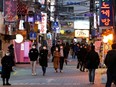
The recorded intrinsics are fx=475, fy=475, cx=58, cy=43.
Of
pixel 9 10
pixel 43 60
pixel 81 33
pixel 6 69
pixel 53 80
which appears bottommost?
pixel 81 33

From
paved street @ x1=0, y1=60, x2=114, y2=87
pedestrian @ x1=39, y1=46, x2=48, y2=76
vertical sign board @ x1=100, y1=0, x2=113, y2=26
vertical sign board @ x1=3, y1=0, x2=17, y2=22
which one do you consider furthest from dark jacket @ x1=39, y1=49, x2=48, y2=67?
vertical sign board @ x1=3, y1=0, x2=17, y2=22

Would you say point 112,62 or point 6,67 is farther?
point 6,67

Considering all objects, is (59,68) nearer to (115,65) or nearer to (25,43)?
(25,43)

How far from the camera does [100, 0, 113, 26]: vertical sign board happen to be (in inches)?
1163

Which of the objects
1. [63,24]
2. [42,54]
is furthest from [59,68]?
[63,24]

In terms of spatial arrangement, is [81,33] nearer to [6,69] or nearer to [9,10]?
[9,10]

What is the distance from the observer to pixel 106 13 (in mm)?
29938

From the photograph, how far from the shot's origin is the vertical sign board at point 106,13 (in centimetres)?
2954

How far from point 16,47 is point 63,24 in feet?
236

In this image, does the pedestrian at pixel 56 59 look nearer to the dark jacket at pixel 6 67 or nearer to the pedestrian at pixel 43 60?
the pedestrian at pixel 43 60

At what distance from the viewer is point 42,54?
95.9ft

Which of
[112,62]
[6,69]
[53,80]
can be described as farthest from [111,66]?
[53,80]

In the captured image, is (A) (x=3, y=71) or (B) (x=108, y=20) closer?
(A) (x=3, y=71)

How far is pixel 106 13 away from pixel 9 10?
7.29 metres
